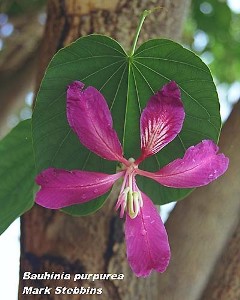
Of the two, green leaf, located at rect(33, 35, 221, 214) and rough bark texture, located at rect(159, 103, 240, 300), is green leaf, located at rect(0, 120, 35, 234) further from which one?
rough bark texture, located at rect(159, 103, 240, 300)

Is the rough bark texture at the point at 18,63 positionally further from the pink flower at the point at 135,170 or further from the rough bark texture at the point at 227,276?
the pink flower at the point at 135,170

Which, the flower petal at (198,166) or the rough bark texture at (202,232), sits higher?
the rough bark texture at (202,232)

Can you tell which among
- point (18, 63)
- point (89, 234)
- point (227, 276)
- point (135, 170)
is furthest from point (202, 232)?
point (18, 63)

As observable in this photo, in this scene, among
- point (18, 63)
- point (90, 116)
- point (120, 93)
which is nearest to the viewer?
point (90, 116)

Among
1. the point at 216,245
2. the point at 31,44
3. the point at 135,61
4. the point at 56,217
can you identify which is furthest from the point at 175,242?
the point at 31,44

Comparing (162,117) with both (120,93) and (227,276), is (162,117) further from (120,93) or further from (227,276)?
(227,276)

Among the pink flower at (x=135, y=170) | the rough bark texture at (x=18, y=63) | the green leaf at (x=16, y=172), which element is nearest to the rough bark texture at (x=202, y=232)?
the green leaf at (x=16, y=172)

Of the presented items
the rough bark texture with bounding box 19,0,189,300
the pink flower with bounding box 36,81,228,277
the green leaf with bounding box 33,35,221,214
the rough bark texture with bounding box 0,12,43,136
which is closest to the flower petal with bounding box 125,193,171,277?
the pink flower with bounding box 36,81,228,277
